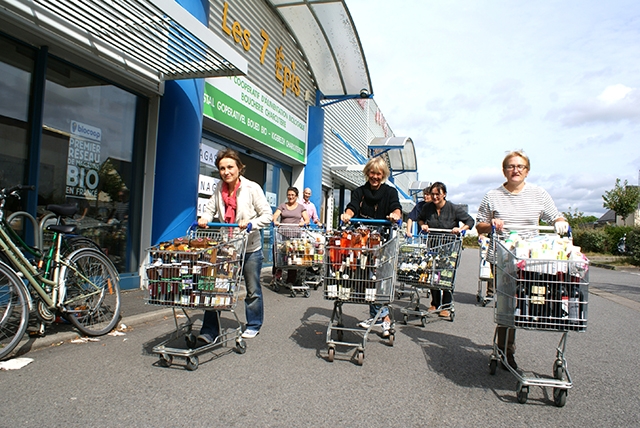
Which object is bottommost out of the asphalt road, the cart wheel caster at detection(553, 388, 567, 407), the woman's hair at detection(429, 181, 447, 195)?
the asphalt road

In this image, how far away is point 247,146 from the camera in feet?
38.2

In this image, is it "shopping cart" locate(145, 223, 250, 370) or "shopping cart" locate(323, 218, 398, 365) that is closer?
"shopping cart" locate(145, 223, 250, 370)

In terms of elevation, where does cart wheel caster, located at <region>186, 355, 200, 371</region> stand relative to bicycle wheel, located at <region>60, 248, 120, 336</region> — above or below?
below

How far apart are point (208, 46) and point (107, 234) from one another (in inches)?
130

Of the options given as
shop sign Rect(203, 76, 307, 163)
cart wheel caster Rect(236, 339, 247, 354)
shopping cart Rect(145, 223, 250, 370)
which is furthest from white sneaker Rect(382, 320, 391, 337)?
shop sign Rect(203, 76, 307, 163)

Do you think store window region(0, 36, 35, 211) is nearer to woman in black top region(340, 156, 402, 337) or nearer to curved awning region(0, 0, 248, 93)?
curved awning region(0, 0, 248, 93)

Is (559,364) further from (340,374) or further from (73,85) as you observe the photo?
Result: (73,85)

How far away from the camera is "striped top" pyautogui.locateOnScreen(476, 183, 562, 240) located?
4516mm

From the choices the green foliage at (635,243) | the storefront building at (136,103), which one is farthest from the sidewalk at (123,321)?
the green foliage at (635,243)

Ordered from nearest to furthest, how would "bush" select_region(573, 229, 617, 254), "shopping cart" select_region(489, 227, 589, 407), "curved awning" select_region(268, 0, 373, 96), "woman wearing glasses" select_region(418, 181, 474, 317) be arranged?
"shopping cart" select_region(489, 227, 589, 407) → "woman wearing glasses" select_region(418, 181, 474, 317) → "curved awning" select_region(268, 0, 373, 96) → "bush" select_region(573, 229, 617, 254)

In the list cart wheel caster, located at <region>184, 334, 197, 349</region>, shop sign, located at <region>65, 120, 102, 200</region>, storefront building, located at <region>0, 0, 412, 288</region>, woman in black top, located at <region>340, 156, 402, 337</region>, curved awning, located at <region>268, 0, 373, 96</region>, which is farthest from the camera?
curved awning, located at <region>268, 0, 373, 96</region>

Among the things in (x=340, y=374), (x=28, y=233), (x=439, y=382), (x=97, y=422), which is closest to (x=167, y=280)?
(x=97, y=422)

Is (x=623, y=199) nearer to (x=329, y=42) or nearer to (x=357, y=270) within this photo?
(x=329, y=42)

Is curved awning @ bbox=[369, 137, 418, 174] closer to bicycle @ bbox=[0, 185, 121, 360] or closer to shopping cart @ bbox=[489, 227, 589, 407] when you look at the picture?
bicycle @ bbox=[0, 185, 121, 360]
